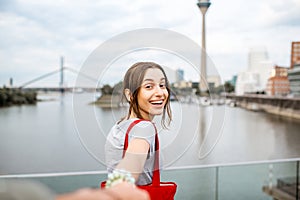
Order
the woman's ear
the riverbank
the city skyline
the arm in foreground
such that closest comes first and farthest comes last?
the arm in foreground, the woman's ear, the riverbank, the city skyline

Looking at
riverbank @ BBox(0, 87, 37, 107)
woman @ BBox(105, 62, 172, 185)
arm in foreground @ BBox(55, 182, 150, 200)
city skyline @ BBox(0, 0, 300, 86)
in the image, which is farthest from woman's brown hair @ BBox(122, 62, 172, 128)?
city skyline @ BBox(0, 0, 300, 86)

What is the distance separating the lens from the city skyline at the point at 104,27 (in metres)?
9.05

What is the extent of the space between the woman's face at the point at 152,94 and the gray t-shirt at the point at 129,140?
31mm

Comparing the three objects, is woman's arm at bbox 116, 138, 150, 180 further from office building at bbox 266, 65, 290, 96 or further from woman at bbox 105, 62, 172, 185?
office building at bbox 266, 65, 290, 96

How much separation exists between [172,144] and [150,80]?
0.11 meters

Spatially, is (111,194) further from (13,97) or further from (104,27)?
(104,27)

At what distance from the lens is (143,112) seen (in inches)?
21.6

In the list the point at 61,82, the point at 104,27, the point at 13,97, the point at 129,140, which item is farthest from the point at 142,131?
the point at 104,27

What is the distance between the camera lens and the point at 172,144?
Answer: 0.57 m

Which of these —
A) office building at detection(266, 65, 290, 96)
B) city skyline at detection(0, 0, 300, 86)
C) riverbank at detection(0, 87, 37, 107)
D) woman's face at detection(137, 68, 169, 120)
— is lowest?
riverbank at detection(0, 87, 37, 107)

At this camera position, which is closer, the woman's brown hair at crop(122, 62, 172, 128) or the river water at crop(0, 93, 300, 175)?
the woman's brown hair at crop(122, 62, 172, 128)

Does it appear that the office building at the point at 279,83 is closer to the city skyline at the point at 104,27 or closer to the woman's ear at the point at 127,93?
the city skyline at the point at 104,27

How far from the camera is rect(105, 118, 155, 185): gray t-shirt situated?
1.61 ft

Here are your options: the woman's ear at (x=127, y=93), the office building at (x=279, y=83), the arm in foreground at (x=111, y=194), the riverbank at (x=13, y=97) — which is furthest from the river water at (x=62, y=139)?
the arm in foreground at (x=111, y=194)
